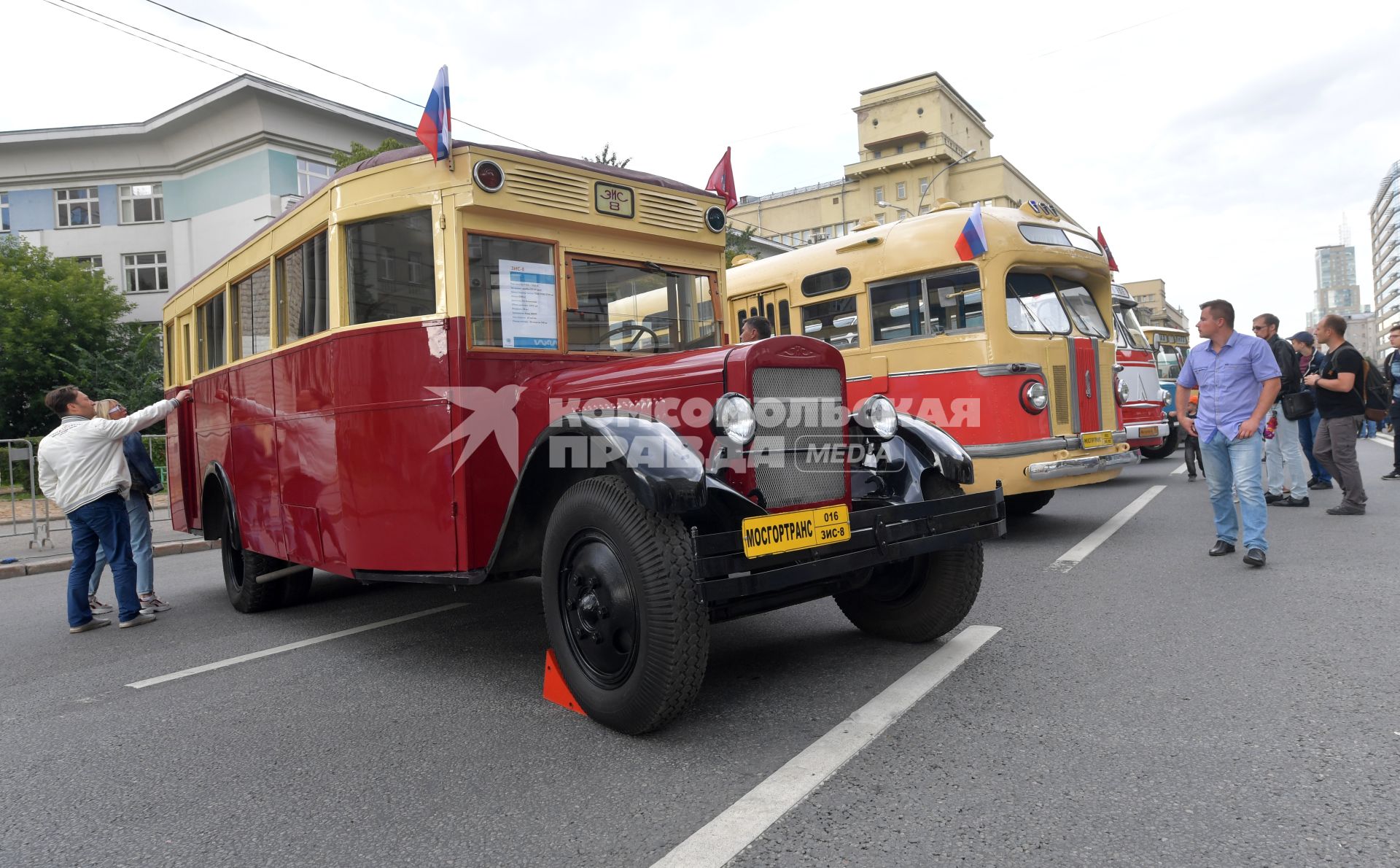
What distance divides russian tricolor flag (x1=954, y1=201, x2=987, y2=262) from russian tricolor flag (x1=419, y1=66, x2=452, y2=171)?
16.3ft

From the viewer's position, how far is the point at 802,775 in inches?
111

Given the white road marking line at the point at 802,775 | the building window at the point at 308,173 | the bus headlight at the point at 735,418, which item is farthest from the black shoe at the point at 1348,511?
the building window at the point at 308,173

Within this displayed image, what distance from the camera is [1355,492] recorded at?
7676 mm

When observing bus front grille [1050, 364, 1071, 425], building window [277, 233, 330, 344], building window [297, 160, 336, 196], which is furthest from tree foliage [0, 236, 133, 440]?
→ bus front grille [1050, 364, 1071, 425]

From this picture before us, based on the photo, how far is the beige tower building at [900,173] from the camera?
2375 inches

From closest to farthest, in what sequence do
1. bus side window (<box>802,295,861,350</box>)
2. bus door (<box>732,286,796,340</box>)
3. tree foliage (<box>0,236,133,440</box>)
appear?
bus side window (<box>802,295,861,350</box>) < bus door (<box>732,286,796,340</box>) < tree foliage (<box>0,236,133,440</box>)

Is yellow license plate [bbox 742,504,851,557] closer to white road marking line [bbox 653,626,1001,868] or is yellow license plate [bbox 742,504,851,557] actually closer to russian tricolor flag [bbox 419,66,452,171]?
white road marking line [bbox 653,626,1001,868]

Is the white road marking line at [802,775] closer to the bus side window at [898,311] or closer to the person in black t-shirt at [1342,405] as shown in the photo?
the bus side window at [898,311]

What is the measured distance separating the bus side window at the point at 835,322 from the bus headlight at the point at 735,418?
4990 mm

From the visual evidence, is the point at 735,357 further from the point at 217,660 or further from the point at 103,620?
the point at 103,620

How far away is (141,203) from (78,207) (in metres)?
2.60

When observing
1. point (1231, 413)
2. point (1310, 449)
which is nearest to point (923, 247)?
point (1231, 413)

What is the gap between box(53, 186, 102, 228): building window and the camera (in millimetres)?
30688

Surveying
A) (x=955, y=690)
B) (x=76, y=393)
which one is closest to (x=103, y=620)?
(x=76, y=393)
